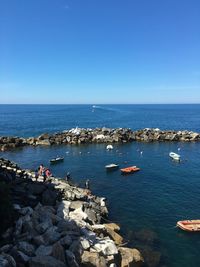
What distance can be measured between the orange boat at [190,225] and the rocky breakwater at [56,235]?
7.46m

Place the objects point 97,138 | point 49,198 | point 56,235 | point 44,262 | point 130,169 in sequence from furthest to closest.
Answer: point 97,138 < point 130,169 < point 49,198 < point 56,235 < point 44,262

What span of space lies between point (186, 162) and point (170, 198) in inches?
929

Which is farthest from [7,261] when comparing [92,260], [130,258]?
[130,258]

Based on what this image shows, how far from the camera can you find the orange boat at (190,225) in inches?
1365

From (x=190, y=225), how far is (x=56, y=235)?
55.4 feet

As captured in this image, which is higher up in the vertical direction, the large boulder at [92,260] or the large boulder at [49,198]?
the large boulder at [49,198]

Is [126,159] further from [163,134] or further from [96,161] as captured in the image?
[163,134]

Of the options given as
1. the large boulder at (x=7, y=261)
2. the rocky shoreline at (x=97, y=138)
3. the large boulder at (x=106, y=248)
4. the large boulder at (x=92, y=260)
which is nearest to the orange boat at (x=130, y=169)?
the rocky shoreline at (x=97, y=138)

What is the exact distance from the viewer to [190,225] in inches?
1391

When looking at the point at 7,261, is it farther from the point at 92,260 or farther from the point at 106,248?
the point at 106,248

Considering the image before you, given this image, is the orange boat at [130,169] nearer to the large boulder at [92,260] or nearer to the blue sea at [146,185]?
the blue sea at [146,185]

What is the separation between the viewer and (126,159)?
6969cm

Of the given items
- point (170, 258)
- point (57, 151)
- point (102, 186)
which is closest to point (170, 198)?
point (102, 186)

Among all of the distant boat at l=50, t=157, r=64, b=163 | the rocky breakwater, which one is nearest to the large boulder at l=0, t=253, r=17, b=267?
the rocky breakwater
